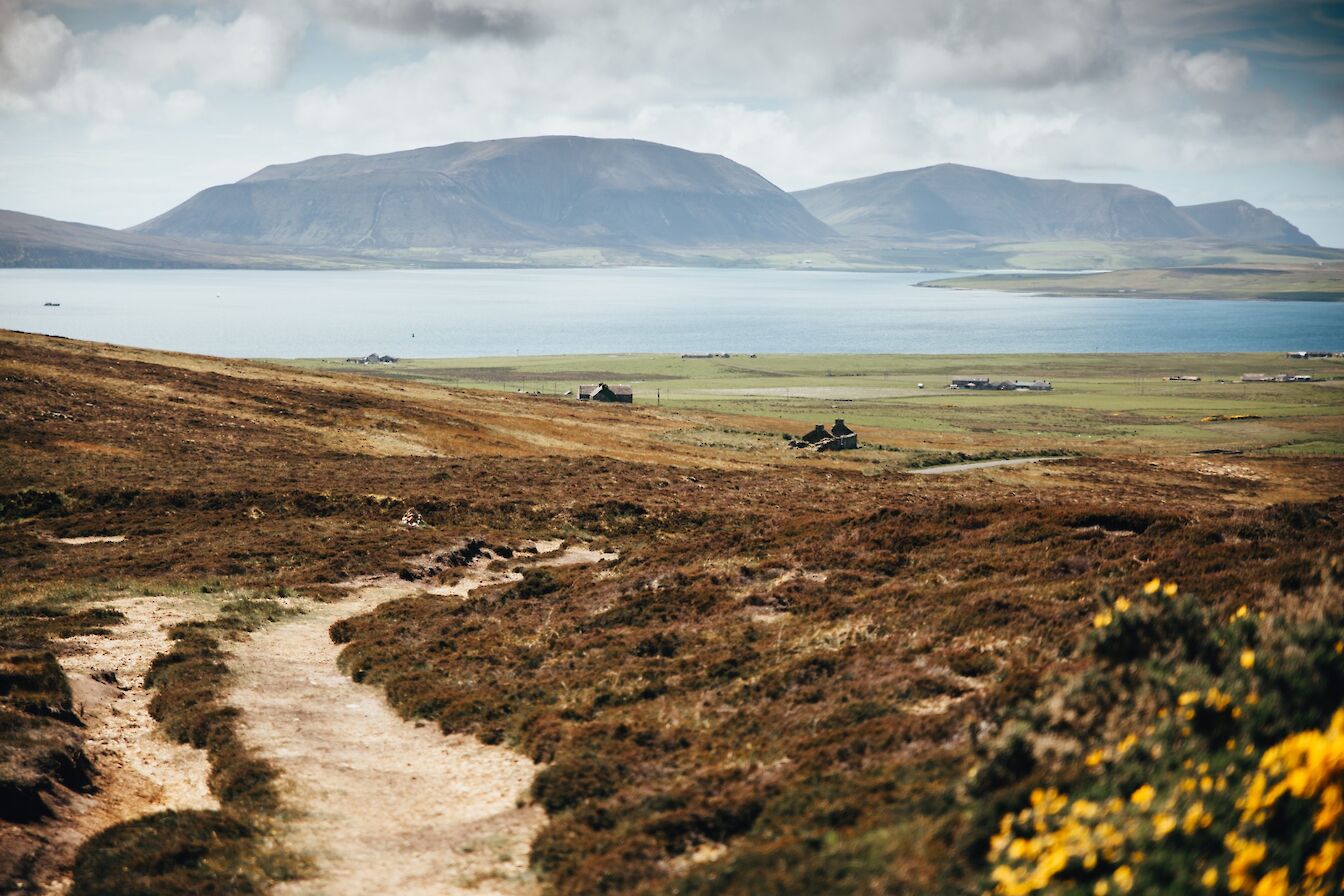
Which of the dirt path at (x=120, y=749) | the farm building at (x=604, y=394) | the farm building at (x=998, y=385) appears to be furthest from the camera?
the farm building at (x=998, y=385)

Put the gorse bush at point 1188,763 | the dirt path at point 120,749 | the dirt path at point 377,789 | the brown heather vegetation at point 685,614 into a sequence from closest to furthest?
the gorse bush at point 1188,763, the brown heather vegetation at point 685,614, the dirt path at point 377,789, the dirt path at point 120,749

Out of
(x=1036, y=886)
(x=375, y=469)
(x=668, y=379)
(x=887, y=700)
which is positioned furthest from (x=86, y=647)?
(x=668, y=379)

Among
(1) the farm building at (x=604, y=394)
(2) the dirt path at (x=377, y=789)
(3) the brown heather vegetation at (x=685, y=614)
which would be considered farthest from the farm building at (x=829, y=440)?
(2) the dirt path at (x=377, y=789)

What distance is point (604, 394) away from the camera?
130500 mm

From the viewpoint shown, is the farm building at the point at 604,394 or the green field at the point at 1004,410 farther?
the farm building at the point at 604,394

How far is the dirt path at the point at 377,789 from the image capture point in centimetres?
1463

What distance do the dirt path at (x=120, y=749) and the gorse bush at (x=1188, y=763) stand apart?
13603mm

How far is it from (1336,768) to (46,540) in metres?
42.6

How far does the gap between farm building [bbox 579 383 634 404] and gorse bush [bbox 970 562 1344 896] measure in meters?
117

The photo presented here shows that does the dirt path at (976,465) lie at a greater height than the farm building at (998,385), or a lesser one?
lesser

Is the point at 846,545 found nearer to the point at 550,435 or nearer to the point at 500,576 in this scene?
the point at 500,576

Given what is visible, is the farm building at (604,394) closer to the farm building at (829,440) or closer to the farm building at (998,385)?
the farm building at (829,440)

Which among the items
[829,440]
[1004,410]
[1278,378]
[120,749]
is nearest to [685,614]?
[120,749]

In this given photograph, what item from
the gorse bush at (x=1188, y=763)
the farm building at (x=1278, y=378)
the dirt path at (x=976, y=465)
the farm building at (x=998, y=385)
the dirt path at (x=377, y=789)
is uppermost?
the farm building at (x=1278, y=378)
